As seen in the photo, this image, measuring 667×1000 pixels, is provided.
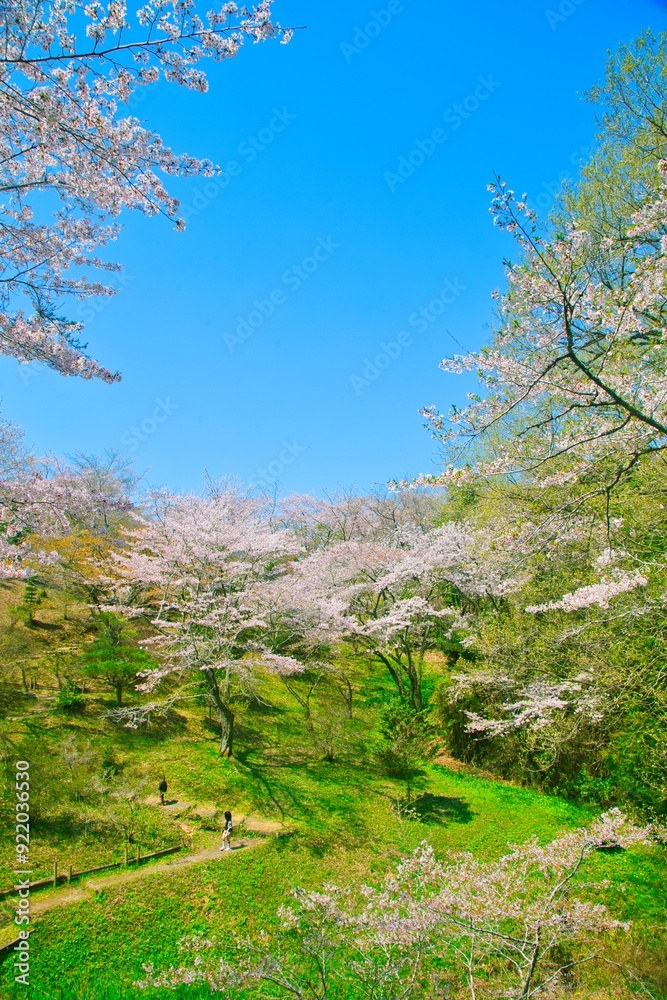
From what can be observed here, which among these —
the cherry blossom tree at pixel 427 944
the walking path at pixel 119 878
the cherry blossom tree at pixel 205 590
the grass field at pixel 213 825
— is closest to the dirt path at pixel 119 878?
the walking path at pixel 119 878

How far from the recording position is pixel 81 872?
7.57 meters

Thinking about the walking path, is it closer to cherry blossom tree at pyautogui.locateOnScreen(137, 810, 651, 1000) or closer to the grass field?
the grass field

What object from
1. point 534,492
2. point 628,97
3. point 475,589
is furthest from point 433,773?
point 628,97

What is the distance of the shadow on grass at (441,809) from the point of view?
35.0 ft

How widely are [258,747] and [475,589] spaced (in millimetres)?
8822

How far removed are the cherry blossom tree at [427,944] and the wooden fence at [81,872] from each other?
2.05 meters

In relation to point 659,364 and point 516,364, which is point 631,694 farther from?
point 516,364

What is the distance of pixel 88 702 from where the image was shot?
1264 centimetres

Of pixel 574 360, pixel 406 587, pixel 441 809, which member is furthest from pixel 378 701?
pixel 574 360

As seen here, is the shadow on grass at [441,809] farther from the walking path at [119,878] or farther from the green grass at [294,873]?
the walking path at [119,878]

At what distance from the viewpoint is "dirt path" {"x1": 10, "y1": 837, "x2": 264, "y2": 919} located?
6.88 meters

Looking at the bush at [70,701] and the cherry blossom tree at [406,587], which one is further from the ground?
the cherry blossom tree at [406,587]

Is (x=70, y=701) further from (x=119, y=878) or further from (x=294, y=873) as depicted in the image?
(x=294, y=873)

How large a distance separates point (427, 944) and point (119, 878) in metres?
5.27
